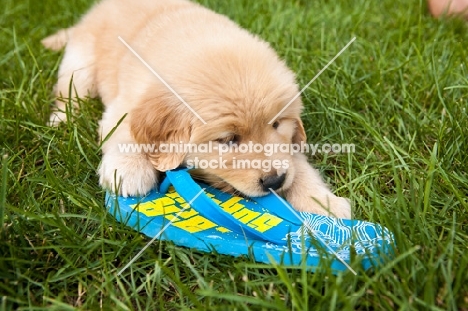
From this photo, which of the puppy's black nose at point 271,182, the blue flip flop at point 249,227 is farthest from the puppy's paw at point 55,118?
the puppy's black nose at point 271,182

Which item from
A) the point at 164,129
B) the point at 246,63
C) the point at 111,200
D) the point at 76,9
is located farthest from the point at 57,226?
the point at 76,9

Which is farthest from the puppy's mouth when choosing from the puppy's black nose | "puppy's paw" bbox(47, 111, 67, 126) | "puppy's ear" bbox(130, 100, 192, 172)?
"puppy's paw" bbox(47, 111, 67, 126)

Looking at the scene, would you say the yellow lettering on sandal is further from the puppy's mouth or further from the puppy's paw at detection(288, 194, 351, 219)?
the puppy's paw at detection(288, 194, 351, 219)

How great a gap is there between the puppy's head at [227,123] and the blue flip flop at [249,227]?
10 cm

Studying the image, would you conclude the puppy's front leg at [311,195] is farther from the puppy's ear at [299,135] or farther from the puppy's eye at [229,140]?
the puppy's eye at [229,140]

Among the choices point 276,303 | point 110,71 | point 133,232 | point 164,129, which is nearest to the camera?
point 276,303

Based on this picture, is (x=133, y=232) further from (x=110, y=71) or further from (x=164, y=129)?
(x=110, y=71)

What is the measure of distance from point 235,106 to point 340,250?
0.79m

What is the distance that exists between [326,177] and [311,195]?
0.30 metres

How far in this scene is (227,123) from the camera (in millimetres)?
2240

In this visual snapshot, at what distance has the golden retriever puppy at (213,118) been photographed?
89.4 inches

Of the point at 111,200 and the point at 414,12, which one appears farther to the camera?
the point at 414,12

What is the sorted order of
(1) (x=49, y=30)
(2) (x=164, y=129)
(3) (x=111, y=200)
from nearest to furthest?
1. (3) (x=111, y=200)
2. (2) (x=164, y=129)
3. (1) (x=49, y=30)

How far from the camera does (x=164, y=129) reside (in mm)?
2408
